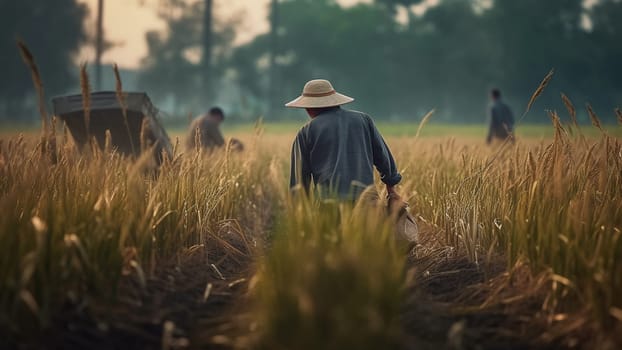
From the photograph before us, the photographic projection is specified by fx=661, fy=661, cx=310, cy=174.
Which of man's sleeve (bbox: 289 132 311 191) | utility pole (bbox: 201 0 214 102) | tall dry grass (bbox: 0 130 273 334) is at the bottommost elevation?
tall dry grass (bbox: 0 130 273 334)

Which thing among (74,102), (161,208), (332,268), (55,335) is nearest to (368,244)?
(332,268)

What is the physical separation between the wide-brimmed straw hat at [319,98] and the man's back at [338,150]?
0.08m

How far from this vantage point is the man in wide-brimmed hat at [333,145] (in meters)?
4.35

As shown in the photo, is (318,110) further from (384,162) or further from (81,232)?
(81,232)

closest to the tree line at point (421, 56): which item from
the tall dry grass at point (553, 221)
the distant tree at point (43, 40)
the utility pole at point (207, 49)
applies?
the distant tree at point (43, 40)

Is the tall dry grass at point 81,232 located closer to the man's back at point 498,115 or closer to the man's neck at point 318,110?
the man's neck at point 318,110

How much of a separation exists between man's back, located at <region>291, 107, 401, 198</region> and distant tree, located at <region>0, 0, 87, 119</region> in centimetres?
3971

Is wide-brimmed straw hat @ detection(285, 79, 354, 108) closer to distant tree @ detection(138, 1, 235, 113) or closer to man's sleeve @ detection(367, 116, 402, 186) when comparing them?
man's sleeve @ detection(367, 116, 402, 186)

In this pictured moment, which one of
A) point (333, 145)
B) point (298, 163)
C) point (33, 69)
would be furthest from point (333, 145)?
point (33, 69)

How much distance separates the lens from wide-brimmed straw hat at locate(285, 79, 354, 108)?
4.39 meters

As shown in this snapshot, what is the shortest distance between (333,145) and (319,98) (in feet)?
1.12

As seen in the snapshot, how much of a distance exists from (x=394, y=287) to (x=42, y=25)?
43079 millimetres

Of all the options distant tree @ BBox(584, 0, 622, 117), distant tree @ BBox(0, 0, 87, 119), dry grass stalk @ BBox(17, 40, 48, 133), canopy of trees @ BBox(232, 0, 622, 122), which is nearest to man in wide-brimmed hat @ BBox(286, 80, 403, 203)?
dry grass stalk @ BBox(17, 40, 48, 133)

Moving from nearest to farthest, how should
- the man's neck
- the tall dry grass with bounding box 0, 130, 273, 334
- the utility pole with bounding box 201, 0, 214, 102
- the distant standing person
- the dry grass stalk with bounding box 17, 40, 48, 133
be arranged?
the tall dry grass with bounding box 0, 130, 273, 334
the dry grass stalk with bounding box 17, 40, 48, 133
the man's neck
the distant standing person
the utility pole with bounding box 201, 0, 214, 102
